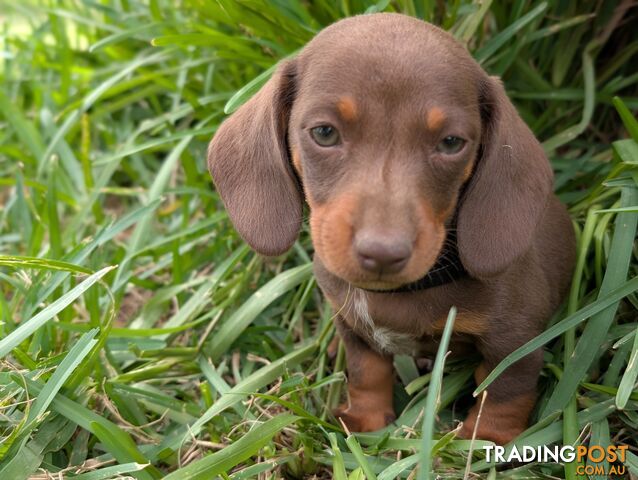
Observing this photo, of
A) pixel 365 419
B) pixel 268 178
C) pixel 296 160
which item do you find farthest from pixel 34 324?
pixel 365 419

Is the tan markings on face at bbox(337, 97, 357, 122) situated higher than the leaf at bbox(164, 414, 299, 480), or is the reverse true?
the tan markings on face at bbox(337, 97, 357, 122)

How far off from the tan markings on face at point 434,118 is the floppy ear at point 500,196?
0.26 m

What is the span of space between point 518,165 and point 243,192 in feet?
2.83

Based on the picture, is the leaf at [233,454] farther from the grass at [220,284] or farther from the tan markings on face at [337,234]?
the tan markings on face at [337,234]

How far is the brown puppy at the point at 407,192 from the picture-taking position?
2.34m

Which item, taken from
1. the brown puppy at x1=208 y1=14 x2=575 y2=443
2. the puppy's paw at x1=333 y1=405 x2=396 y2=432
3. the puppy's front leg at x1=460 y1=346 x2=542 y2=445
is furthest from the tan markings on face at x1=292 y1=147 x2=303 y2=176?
the puppy's paw at x1=333 y1=405 x2=396 y2=432

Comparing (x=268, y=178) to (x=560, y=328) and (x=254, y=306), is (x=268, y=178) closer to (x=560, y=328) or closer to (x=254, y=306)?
(x=254, y=306)

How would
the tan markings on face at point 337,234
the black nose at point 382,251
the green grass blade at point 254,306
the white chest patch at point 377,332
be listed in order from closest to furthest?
1. the black nose at point 382,251
2. the tan markings on face at point 337,234
3. the white chest patch at point 377,332
4. the green grass blade at point 254,306

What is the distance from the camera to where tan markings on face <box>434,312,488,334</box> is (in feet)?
8.80

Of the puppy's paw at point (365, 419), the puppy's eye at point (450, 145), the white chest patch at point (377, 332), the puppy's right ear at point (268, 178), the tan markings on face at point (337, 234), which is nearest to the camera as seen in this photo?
the tan markings on face at point (337, 234)

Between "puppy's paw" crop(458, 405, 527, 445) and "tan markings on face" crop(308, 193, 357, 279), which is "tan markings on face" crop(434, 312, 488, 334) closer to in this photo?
"puppy's paw" crop(458, 405, 527, 445)

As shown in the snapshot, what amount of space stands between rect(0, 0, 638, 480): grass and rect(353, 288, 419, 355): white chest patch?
0.60 feet

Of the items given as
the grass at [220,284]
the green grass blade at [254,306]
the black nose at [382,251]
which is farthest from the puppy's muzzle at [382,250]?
the green grass blade at [254,306]

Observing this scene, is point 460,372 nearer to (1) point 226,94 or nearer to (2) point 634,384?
(2) point 634,384
